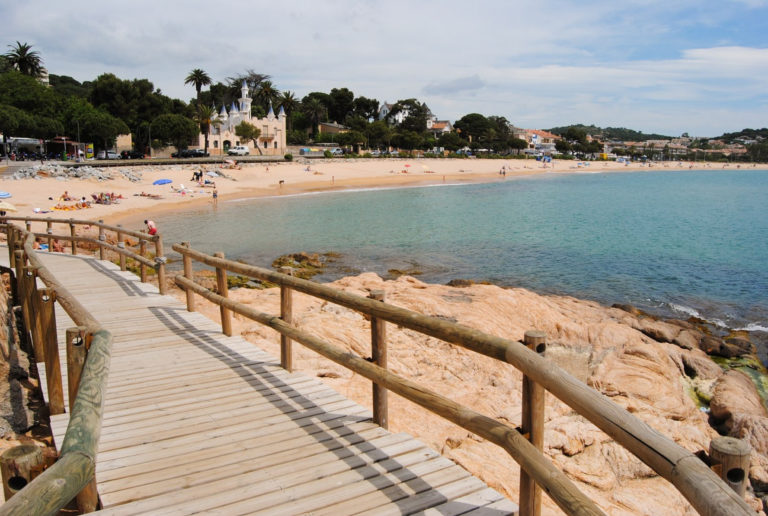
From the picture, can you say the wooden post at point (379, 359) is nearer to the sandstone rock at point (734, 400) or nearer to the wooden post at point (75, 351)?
the wooden post at point (75, 351)

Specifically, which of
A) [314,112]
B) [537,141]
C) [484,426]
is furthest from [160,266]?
[537,141]

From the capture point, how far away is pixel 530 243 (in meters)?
30.0

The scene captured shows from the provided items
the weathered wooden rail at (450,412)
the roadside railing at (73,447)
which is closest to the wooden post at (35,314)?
the weathered wooden rail at (450,412)

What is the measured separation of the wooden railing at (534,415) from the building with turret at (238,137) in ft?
271

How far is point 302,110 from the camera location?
116 m

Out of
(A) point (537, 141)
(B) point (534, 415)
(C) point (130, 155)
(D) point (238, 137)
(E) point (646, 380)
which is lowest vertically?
(E) point (646, 380)

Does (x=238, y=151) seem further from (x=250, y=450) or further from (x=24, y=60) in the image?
(x=250, y=450)

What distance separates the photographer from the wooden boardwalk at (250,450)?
3604 mm

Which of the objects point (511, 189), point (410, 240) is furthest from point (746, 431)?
point (511, 189)

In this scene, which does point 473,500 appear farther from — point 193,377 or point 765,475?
point 765,475

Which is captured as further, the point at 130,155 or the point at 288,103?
the point at 288,103

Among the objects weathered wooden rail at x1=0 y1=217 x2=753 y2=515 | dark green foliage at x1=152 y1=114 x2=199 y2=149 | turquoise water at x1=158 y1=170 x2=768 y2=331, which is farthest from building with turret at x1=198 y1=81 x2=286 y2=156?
weathered wooden rail at x1=0 y1=217 x2=753 y2=515

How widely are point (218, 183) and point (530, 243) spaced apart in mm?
31602

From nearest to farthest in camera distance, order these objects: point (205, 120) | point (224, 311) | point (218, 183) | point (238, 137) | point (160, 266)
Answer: point (224, 311) → point (160, 266) → point (218, 183) → point (205, 120) → point (238, 137)
